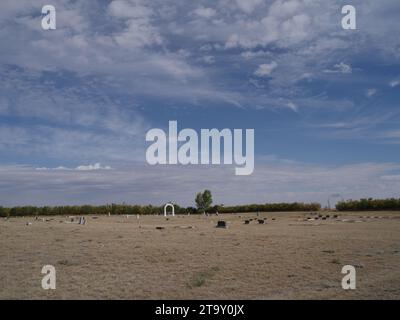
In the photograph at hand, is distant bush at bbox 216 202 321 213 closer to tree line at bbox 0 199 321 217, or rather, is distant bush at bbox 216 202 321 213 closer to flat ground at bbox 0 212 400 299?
tree line at bbox 0 199 321 217

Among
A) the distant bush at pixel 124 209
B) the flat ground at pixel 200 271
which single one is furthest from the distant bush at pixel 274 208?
the flat ground at pixel 200 271

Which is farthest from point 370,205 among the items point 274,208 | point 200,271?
point 200,271

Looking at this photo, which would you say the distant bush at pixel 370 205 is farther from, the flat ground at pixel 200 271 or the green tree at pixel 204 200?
the flat ground at pixel 200 271

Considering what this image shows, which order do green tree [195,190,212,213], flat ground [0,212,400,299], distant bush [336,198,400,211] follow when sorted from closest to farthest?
flat ground [0,212,400,299] < distant bush [336,198,400,211] < green tree [195,190,212,213]

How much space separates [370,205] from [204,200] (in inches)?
1848

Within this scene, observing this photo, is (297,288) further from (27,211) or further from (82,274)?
(27,211)

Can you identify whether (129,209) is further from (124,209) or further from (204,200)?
(204,200)

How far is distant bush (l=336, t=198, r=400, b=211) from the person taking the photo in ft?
352

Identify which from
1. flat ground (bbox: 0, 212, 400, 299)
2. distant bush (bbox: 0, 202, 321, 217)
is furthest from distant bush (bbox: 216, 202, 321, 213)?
flat ground (bbox: 0, 212, 400, 299)

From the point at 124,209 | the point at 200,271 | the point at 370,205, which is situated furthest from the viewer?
the point at 124,209

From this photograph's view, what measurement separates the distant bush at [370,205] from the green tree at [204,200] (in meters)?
36.6

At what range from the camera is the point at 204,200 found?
13712 cm

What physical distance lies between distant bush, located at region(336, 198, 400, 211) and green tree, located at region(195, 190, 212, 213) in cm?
3663

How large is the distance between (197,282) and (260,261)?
6008 millimetres
